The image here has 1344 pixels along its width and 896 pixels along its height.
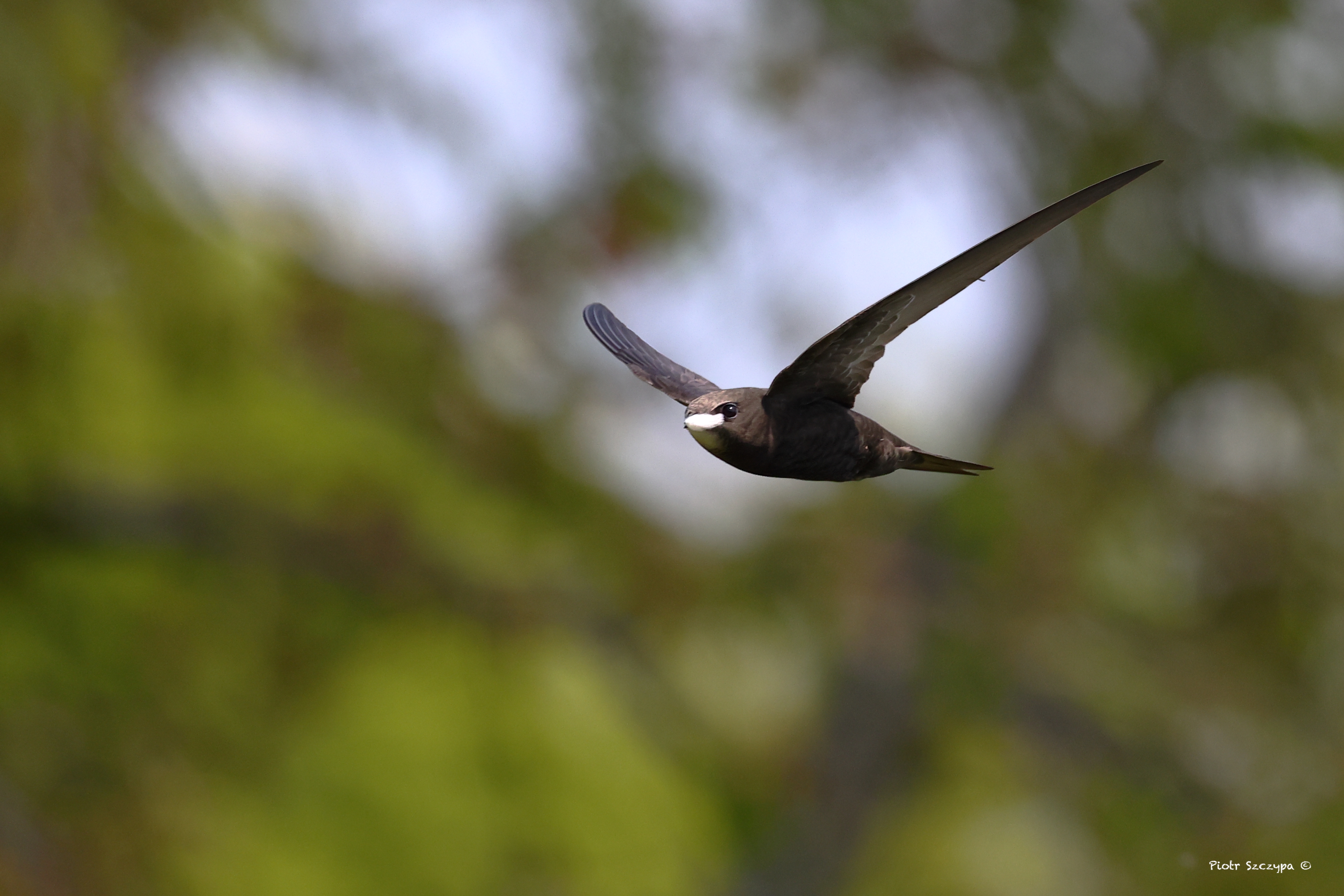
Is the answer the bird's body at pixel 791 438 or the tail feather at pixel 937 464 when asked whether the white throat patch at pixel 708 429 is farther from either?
the tail feather at pixel 937 464

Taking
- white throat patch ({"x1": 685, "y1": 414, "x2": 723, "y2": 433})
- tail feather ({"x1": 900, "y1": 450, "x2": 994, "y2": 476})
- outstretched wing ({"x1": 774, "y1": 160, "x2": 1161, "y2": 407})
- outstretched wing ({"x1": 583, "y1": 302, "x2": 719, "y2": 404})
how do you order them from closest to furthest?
outstretched wing ({"x1": 774, "y1": 160, "x2": 1161, "y2": 407}), white throat patch ({"x1": 685, "y1": 414, "x2": 723, "y2": 433}), tail feather ({"x1": 900, "y1": 450, "x2": 994, "y2": 476}), outstretched wing ({"x1": 583, "y1": 302, "x2": 719, "y2": 404})

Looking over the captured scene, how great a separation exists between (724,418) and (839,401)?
0.63 feet

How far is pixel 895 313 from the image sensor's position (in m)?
1.31

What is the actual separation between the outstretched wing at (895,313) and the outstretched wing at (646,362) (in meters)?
0.31

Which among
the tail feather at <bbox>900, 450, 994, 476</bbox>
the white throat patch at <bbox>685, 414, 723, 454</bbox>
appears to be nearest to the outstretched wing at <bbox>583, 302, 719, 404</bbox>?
the tail feather at <bbox>900, 450, 994, 476</bbox>

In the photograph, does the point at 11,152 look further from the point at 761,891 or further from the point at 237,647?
the point at 761,891

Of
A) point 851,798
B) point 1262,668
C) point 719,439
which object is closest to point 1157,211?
point 1262,668

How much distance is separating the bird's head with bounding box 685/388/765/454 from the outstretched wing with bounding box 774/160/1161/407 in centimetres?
4

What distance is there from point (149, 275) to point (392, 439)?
2065mm

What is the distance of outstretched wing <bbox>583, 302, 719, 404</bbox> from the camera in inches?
68.2

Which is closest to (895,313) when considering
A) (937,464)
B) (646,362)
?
(937,464)

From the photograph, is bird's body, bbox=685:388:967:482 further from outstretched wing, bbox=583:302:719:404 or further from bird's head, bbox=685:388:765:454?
outstretched wing, bbox=583:302:719:404

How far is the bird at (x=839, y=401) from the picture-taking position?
1.19m

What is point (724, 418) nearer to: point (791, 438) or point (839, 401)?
point (791, 438)
